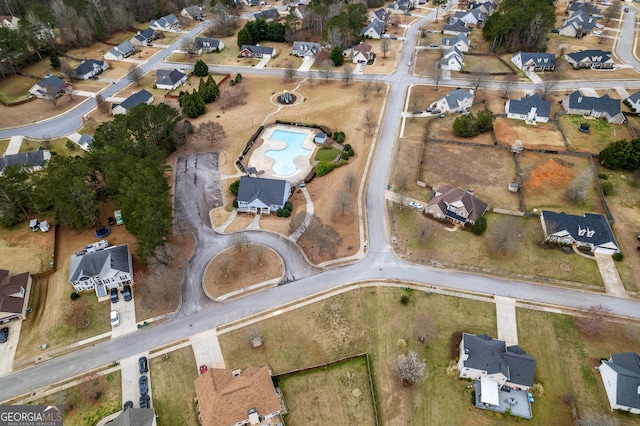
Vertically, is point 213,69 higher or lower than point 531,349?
higher

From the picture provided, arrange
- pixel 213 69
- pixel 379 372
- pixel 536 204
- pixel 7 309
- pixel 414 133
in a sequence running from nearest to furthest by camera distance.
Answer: pixel 379 372, pixel 7 309, pixel 536 204, pixel 414 133, pixel 213 69

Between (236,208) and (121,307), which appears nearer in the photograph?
(121,307)

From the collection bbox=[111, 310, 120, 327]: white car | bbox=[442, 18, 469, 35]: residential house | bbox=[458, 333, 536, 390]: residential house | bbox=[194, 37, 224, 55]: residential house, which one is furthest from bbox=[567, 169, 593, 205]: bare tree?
bbox=[194, 37, 224, 55]: residential house

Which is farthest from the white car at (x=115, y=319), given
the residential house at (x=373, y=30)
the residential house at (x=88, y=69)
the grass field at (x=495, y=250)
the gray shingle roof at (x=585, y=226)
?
the residential house at (x=373, y=30)

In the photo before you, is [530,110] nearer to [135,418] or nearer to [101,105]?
[135,418]

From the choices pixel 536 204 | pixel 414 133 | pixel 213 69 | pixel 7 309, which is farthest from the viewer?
pixel 213 69

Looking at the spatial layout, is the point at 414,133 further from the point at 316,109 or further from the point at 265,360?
the point at 265,360

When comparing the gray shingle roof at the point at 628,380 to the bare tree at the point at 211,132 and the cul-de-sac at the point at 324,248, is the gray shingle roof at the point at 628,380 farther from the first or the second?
the bare tree at the point at 211,132

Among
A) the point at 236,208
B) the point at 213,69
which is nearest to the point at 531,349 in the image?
the point at 236,208
